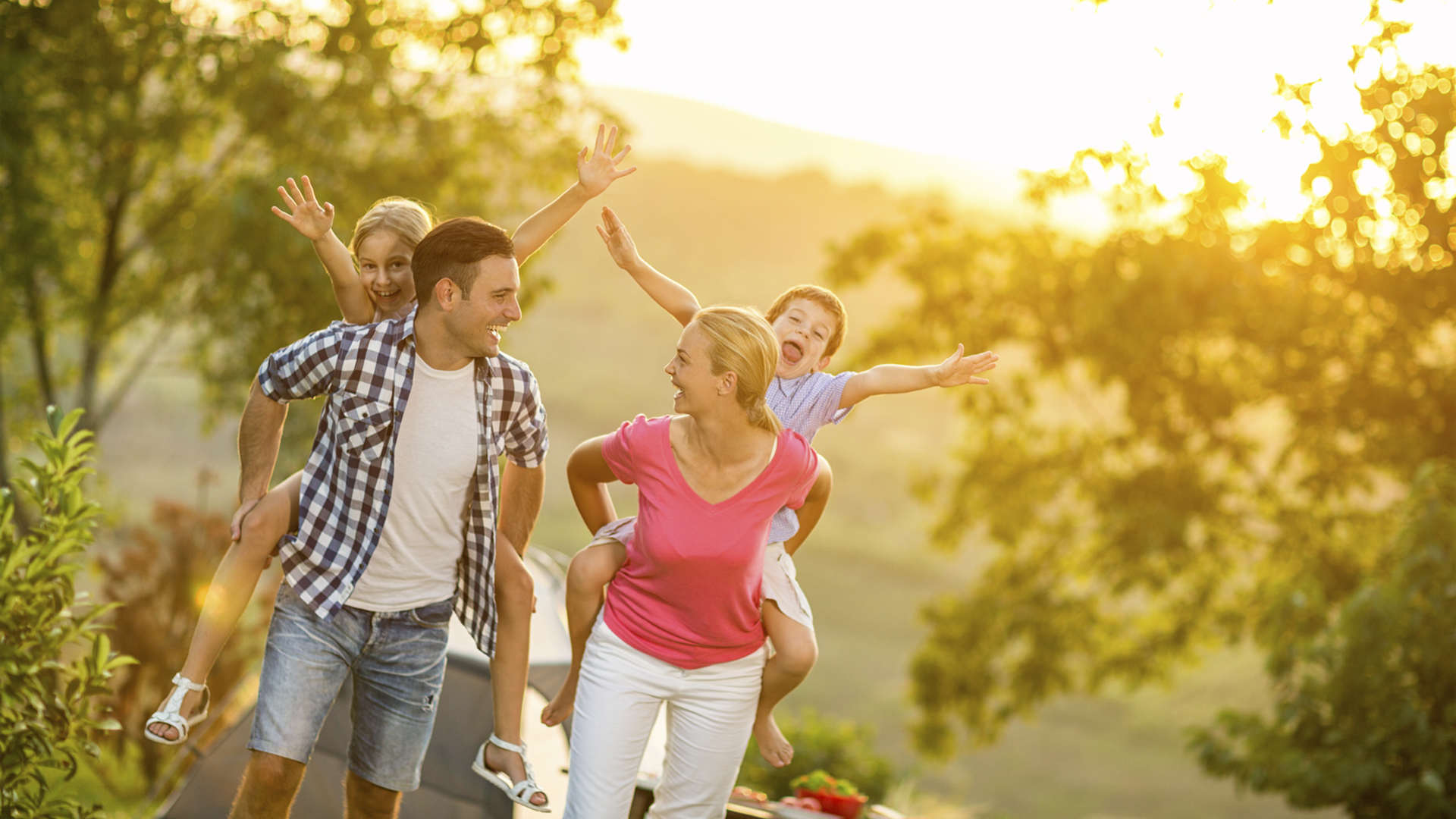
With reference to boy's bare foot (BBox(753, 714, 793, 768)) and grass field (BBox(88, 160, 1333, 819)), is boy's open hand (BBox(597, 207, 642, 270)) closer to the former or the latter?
boy's bare foot (BBox(753, 714, 793, 768))

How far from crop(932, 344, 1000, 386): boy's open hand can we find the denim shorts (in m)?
1.33

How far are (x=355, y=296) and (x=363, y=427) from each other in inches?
18.4

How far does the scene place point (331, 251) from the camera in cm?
277

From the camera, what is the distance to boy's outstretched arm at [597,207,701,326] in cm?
291

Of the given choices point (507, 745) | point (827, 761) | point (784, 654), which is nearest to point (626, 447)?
point (784, 654)

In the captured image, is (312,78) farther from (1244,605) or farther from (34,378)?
(1244,605)

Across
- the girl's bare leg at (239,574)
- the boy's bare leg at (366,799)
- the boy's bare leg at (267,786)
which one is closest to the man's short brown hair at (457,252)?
the girl's bare leg at (239,574)

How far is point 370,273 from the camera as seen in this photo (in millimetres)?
2920

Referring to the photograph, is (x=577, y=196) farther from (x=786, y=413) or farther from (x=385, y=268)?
(x=786, y=413)

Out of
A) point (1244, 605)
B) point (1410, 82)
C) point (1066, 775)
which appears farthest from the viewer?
point (1066, 775)

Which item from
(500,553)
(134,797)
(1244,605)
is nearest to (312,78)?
(134,797)

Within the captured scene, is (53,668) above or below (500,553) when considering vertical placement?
below

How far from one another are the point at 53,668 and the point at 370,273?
1547mm

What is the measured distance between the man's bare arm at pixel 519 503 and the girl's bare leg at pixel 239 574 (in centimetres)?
50
